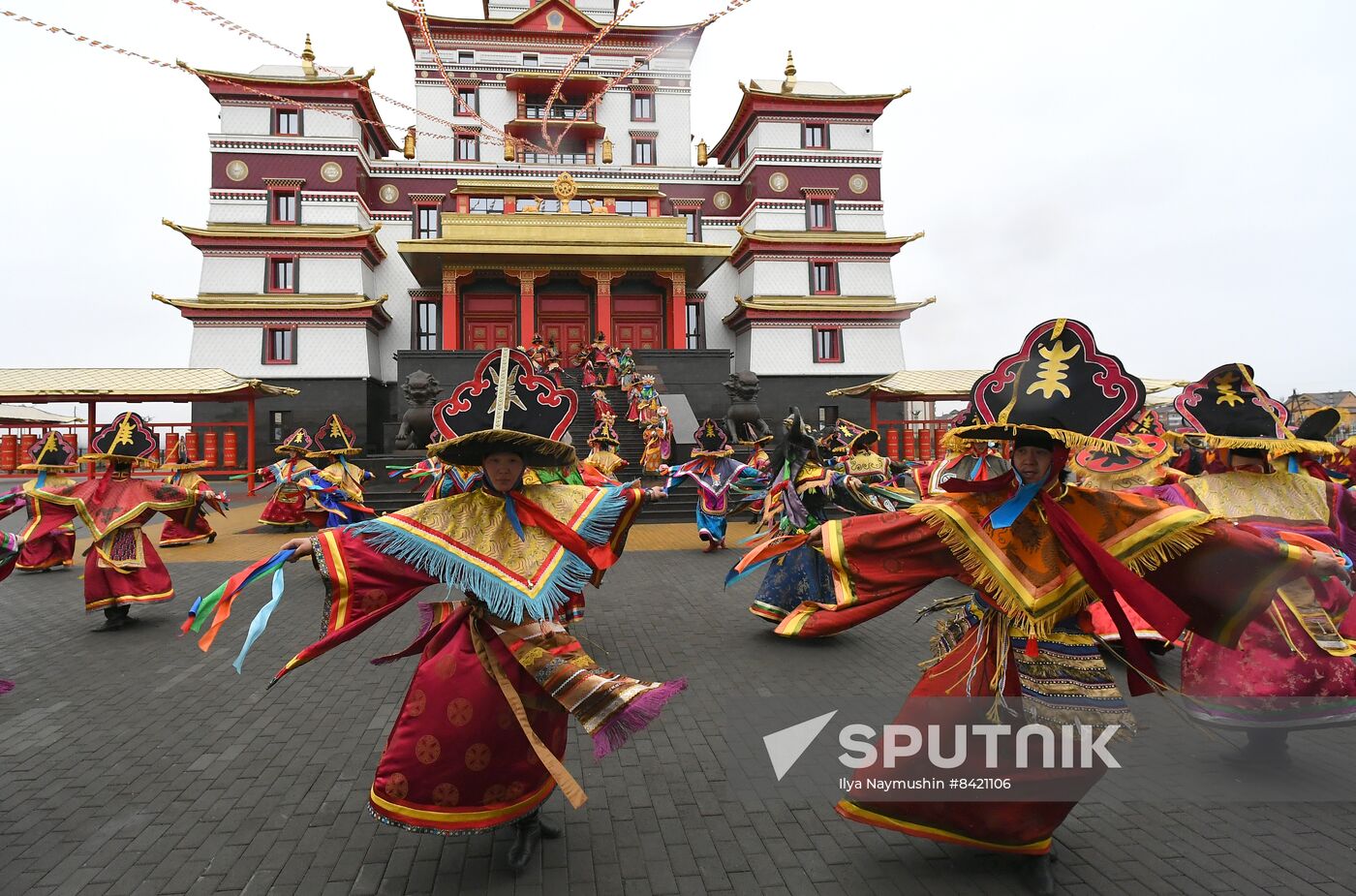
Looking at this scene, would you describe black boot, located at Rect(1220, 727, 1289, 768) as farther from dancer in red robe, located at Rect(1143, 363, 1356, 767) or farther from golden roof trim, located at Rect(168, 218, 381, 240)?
golden roof trim, located at Rect(168, 218, 381, 240)

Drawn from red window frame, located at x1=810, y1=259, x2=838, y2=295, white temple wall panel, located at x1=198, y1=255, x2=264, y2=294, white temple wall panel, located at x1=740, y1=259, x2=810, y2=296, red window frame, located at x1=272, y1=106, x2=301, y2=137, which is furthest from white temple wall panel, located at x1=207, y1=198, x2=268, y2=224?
red window frame, located at x1=810, y1=259, x2=838, y2=295

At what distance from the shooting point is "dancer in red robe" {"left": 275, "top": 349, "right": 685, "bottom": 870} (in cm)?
294

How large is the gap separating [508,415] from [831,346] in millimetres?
26059

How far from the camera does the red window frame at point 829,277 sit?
2816 cm

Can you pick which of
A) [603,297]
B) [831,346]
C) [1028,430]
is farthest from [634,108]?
[1028,430]

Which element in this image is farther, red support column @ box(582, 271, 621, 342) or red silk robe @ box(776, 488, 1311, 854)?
red support column @ box(582, 271, 621, 342)

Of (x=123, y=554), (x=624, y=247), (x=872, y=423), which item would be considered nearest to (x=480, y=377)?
(x=123, y=554)

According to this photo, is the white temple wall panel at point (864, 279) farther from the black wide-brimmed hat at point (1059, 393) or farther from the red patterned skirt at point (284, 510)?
the black wide-brimmed hat at point (1059, 393)

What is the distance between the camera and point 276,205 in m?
25.9

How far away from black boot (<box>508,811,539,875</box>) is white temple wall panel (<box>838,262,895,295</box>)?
2715 centimetres

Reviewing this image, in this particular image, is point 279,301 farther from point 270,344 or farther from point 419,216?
point 419,216

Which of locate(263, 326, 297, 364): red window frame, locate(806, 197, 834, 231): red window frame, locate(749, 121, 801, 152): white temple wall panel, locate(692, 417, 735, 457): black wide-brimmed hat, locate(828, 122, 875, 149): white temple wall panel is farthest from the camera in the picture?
locate(828, 122, 875, 149): white temple wall panel

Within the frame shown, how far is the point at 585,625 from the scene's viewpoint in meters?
7.35

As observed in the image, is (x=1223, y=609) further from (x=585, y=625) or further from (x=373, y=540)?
(x=585, y=625)
